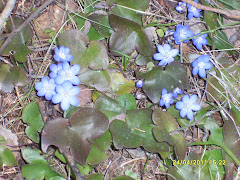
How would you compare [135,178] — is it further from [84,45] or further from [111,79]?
[84,45]

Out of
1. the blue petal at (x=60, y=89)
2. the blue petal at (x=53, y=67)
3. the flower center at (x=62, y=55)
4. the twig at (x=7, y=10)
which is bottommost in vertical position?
the blue petal at (x=60, y=89)

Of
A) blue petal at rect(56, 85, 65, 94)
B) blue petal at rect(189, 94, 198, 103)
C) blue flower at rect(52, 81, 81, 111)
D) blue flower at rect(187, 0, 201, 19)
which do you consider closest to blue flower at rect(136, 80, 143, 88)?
blue petal at rect(189, 94, 198, 103)

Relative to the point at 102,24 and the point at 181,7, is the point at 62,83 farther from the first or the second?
the point at 181,7

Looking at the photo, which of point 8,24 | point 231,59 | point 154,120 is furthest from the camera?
point 231,59

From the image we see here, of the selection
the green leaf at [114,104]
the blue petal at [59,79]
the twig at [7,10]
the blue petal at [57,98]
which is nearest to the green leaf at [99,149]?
the green leaf at [114,104]

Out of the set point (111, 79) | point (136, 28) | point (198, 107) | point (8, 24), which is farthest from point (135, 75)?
point (8, 24)

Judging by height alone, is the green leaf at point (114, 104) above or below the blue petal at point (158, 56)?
below

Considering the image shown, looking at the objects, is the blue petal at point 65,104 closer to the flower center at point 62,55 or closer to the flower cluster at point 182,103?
the flower center at point 62,55
